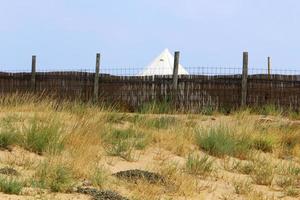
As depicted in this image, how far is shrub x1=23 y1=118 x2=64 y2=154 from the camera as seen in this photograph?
27.3 ft

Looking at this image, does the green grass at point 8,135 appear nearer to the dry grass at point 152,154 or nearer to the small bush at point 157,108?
the dry grass at point 152,154

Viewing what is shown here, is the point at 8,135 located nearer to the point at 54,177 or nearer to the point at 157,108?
the point at 54,177

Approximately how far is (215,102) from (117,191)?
36.4ft

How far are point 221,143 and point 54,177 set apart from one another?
4487 mm

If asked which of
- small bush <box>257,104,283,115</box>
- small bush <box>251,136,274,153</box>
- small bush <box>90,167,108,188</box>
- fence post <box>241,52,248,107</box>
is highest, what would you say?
fence post <box>241,52,248,107</box>

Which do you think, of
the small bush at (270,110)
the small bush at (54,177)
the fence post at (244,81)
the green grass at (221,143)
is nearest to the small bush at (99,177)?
the small bush at (54,177)

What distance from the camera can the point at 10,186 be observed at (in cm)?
590

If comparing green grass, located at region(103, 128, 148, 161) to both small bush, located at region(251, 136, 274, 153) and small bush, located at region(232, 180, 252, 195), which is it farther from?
small bush, located at region(251, 136, 274, 153)

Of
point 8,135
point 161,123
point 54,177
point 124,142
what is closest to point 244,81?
point 161,123

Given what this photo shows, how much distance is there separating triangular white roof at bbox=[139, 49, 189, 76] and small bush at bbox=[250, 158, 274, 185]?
552 inches

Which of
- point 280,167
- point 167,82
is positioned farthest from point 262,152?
point 167,82

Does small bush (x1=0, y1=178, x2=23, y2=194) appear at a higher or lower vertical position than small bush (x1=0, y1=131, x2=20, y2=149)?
lower

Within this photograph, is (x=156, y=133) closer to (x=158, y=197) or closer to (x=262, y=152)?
(x=262, y=152)

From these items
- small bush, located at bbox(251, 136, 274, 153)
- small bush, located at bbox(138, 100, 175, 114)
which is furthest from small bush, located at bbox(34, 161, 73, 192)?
small bush, located at bbox(138, 100, 175, 114)
